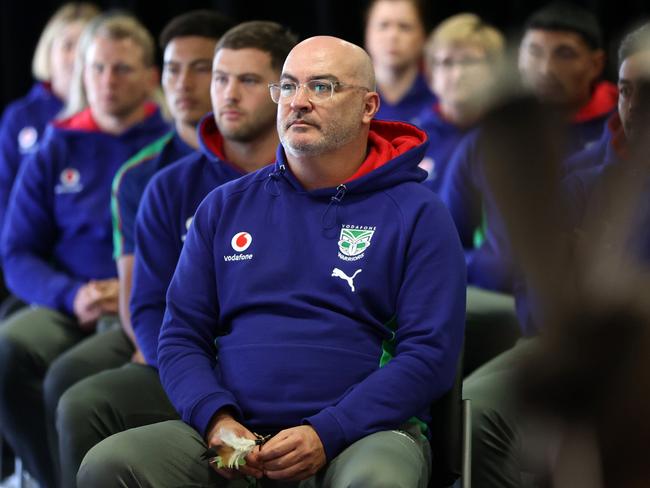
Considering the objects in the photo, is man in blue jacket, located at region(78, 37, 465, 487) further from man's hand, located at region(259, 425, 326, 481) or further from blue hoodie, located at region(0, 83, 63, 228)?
blue hoodie, located at region(0, 83, 63, 228)

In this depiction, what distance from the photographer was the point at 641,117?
622 millimetres

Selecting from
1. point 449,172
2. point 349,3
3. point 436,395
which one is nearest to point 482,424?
point 436,395

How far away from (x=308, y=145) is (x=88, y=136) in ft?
4.96

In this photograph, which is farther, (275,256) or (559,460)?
(275,256)

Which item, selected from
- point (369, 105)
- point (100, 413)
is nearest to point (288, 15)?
point (369, 105)

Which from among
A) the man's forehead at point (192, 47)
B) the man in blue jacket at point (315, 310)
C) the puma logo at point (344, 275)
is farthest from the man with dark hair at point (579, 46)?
the puma logo at point (344, 275)

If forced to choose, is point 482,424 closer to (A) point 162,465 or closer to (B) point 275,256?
(B) point 275,256

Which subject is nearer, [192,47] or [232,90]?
[232,90]

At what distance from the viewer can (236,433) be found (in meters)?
1.82

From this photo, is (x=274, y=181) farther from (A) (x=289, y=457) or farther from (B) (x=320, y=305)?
(A) (x=289, y=457)

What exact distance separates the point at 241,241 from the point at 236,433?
16.6 inches

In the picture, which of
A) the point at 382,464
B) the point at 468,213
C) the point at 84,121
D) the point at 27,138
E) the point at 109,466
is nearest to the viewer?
the point at 382,464

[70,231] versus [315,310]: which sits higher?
[315,310]

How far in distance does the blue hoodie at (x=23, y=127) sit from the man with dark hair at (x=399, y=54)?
151cm
